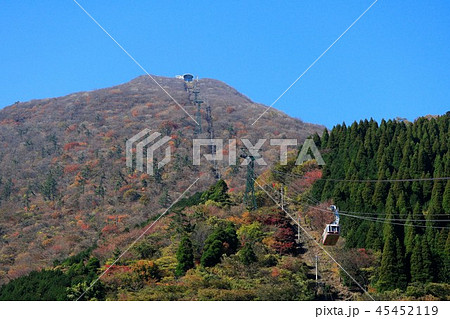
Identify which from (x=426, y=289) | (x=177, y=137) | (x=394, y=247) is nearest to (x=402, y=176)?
(x=394, y=247)

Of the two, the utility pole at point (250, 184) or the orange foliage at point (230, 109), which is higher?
the orange foliage at point (230, 109)

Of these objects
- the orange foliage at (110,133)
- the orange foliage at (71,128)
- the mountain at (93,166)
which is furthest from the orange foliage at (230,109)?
the orange foliage at (71,128)

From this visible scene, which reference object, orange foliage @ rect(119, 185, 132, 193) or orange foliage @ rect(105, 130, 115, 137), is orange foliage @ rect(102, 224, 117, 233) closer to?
orange foliage @ rect(119, 185, 132, 193)

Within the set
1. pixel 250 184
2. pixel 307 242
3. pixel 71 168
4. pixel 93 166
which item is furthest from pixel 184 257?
pixel 71 168

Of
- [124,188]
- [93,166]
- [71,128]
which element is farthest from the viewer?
[71,128]

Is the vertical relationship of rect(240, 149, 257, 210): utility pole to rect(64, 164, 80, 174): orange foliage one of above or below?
below

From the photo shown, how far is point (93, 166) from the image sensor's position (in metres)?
83.7

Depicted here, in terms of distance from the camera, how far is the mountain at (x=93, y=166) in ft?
198

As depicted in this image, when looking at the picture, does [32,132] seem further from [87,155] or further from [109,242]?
[109,242]

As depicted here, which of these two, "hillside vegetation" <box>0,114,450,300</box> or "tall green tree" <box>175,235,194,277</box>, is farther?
"tall green tree" <box>175,235,194,277</box>

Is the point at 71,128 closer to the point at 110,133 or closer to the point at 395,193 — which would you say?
the point at 110,133

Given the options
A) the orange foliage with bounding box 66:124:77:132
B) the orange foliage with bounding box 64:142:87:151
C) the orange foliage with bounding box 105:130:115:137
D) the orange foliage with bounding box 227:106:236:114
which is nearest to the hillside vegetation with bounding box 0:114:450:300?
the orange foliage with bounding box 64:142:87:151

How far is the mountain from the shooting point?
60.5 meters

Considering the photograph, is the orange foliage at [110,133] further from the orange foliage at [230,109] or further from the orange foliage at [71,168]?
the orange foliage at [230,109]
